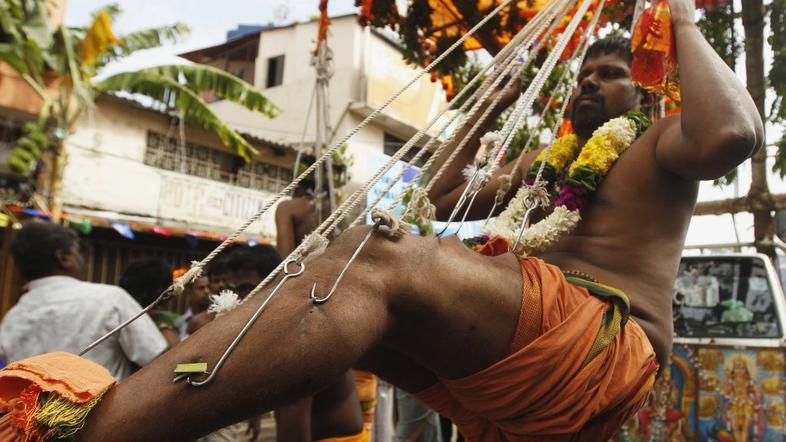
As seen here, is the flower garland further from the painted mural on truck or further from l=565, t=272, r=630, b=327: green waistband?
the painted mural on truck

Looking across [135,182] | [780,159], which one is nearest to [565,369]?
[780,159]

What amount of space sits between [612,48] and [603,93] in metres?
0.17

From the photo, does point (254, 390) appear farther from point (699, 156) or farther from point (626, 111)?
point (626, 111)

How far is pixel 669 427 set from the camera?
418 cm

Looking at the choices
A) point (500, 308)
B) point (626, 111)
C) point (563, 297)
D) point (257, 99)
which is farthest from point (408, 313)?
point (257, 99)

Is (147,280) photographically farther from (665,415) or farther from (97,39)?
(97,39)

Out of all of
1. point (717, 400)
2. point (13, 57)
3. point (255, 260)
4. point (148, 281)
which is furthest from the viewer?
point (13, 57)

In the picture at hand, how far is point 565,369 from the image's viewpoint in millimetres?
1505

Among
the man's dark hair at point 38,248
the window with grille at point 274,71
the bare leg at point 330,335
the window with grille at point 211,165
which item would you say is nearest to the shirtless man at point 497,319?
the bare leg at point 330,335

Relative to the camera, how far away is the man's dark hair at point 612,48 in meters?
2.31

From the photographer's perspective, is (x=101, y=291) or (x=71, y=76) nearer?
(x=101, y=291)

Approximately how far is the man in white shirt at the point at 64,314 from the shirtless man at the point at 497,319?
151 cm

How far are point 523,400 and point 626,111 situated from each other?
4.25 feet

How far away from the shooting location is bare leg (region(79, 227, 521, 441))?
113cm
